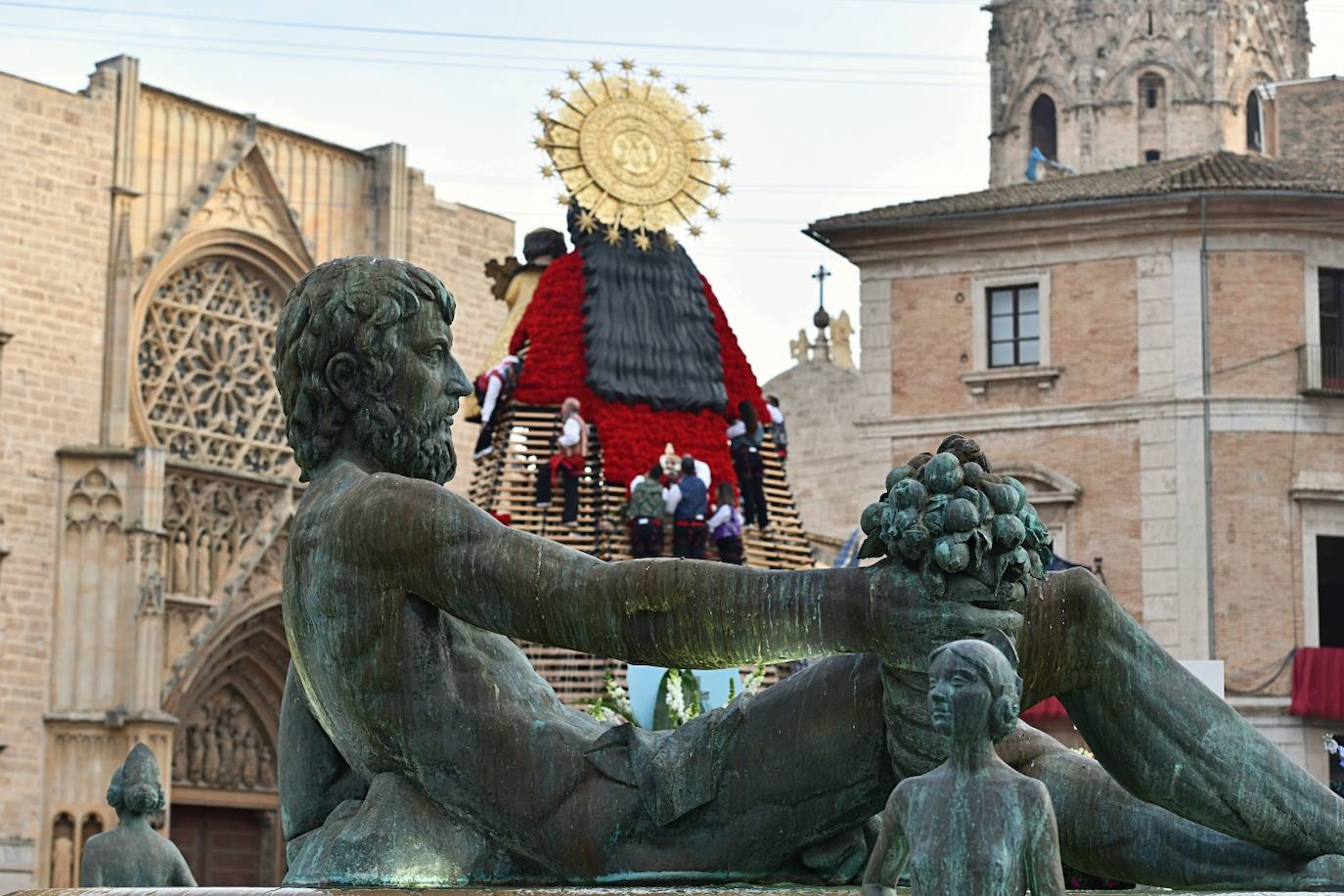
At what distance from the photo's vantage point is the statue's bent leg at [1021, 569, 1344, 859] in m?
3.85

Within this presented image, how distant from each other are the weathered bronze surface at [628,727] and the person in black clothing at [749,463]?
1921 cm

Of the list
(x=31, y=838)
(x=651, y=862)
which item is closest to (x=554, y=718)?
(x=651, y=862)

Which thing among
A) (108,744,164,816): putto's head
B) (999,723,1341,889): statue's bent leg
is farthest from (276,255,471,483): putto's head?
(108,744,164,816): putto's head

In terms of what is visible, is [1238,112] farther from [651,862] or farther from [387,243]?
[651,862]

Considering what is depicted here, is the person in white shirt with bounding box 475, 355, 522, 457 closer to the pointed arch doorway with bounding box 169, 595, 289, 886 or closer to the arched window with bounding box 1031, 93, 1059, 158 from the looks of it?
the pointed arch doorway with bounding box 169, 595, 289, 886

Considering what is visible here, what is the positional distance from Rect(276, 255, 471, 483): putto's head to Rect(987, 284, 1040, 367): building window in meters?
32.5

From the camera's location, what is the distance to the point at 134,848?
844cm

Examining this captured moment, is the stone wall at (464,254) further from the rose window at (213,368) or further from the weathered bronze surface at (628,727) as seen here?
the weathered bronze surface at (628,727)

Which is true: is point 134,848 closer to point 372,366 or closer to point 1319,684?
point 372,366

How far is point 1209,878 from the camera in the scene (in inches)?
156

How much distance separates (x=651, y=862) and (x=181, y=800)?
3825cm

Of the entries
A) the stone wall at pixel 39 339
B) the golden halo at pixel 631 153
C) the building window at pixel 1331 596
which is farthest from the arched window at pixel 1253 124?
the golden halo at pixel 631 153

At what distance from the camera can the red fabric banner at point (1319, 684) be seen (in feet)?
108

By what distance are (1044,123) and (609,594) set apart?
2029 inches
